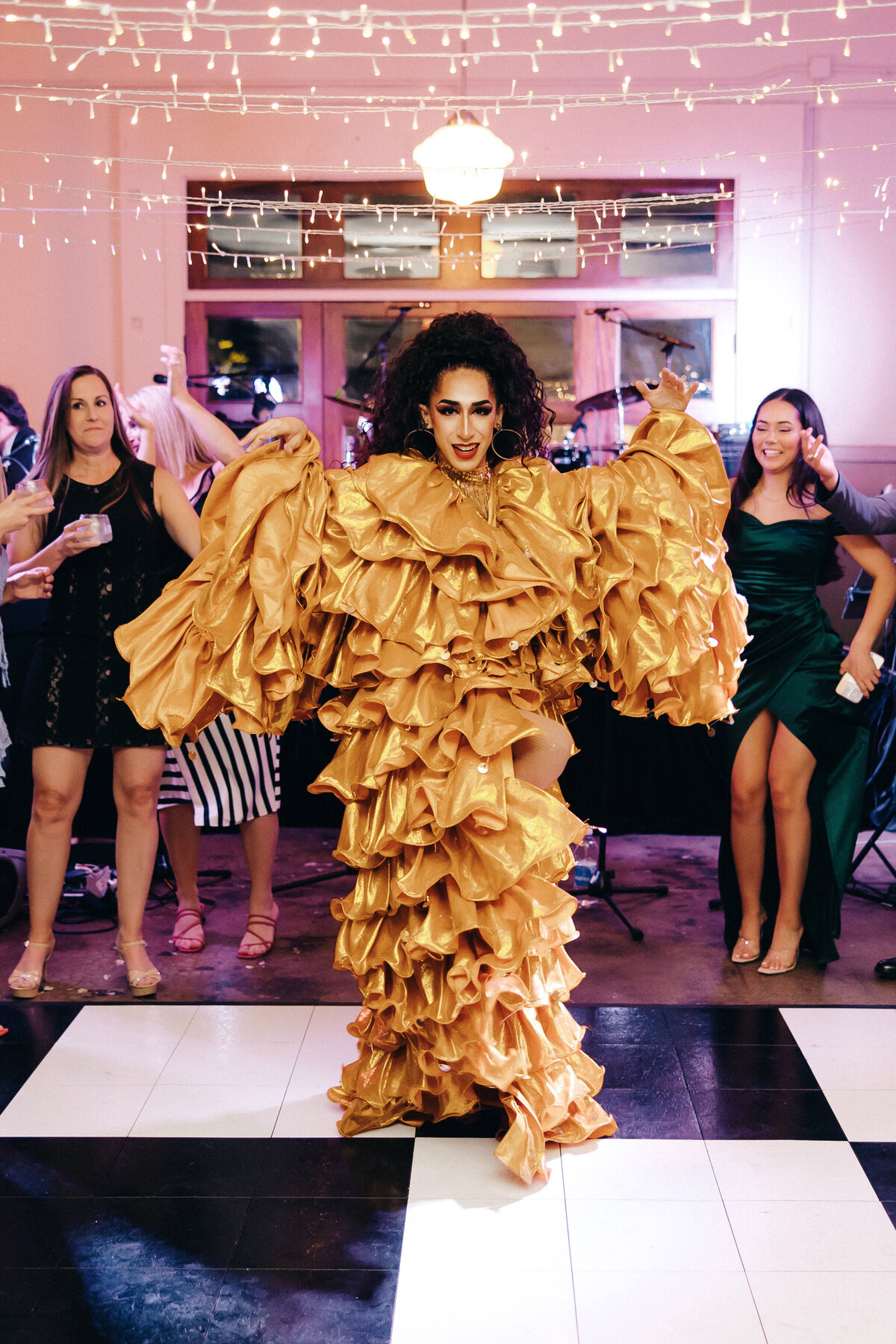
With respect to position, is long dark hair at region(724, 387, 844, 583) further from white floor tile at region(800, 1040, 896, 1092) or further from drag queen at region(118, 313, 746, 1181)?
white floor tile at region(800, 1040, 896, 1092)

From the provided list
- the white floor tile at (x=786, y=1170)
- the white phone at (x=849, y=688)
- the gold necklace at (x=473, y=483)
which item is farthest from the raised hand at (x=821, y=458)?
the white floor tile at (x=786, y=1170)

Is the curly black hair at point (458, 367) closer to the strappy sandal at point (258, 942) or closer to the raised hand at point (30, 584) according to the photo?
the raised hand at point (30, 584)

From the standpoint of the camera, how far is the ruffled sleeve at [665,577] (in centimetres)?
222

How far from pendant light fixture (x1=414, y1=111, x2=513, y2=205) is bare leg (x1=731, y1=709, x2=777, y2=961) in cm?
257

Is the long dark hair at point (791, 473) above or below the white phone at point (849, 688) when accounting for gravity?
above

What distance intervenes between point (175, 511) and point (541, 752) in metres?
1.42

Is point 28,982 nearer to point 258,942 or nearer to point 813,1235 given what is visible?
point 258,942

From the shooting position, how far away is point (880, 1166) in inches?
90.5

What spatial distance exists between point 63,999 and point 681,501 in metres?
2.01

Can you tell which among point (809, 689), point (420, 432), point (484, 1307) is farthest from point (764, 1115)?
point (420, 432)

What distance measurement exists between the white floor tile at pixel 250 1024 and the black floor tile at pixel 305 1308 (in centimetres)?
86

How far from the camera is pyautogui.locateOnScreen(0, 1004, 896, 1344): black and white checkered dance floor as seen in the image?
1.87 m

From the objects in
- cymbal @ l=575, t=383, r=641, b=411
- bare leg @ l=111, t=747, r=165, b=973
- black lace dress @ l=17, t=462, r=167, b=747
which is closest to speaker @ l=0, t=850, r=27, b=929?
bare leg @ l=111, t=747, r=165, b=973

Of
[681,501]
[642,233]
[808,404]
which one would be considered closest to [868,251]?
[642,233]
